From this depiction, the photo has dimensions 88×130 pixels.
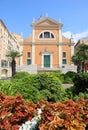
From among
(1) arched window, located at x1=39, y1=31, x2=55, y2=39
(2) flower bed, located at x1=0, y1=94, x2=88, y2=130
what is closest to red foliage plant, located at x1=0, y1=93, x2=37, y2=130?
(2) flower bed, located at x1=0, y1=94, x2=88, y2=130

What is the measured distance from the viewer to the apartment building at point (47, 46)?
191ft

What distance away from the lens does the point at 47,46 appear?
193 feet

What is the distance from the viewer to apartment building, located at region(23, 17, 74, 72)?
58281 mm

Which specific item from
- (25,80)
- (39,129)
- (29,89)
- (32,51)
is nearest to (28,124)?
(39,129)

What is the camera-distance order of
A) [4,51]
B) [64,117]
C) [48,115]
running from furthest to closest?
[4,51] → [48,115] → [64,117]

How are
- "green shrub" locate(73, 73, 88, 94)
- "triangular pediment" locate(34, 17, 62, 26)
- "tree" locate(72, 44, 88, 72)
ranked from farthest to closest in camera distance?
"triangular pediment" locate(34, 17, 62, 26) < "tree" locate(72, 44, 88, 72) < "green shrub" locate(73, 73, 88, 94)

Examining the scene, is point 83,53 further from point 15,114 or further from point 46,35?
point 15,114

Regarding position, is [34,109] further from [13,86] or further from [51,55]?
[51,55]

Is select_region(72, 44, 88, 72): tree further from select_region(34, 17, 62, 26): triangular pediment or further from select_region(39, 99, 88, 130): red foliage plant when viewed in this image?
select_region(39, 99, 88, 130): red foliage plant

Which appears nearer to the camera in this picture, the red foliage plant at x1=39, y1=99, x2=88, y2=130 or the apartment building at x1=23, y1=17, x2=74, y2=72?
the red foliage plant at x1=39, y1=99, x2=88, y2=130

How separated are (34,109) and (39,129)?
78cm

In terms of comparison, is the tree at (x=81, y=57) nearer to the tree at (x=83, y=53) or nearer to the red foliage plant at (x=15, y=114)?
the tree at (x=83, y=53)

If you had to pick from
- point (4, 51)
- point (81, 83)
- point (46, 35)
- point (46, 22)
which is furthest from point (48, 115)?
point (4, 51)

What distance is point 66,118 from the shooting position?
531cm
